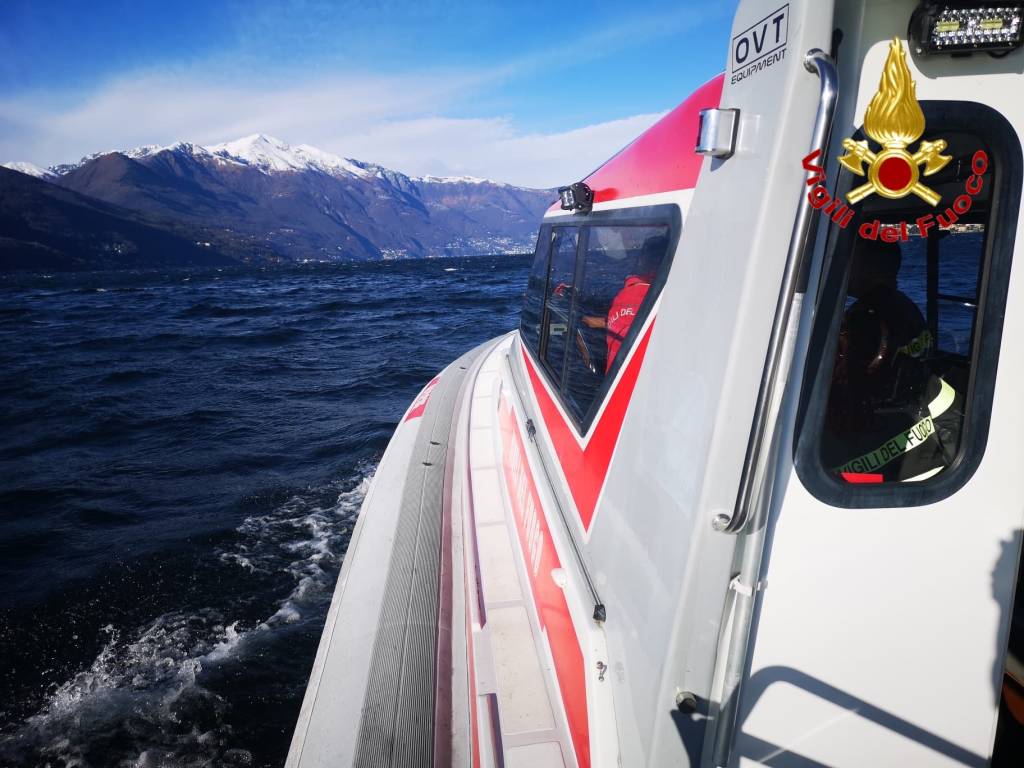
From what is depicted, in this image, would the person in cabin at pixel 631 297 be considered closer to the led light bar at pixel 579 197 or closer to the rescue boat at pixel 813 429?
the rescue boat at pixel 813 429

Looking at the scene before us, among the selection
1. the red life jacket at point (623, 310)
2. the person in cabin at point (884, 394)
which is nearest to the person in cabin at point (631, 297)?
the red life jacket at point (623, 310)

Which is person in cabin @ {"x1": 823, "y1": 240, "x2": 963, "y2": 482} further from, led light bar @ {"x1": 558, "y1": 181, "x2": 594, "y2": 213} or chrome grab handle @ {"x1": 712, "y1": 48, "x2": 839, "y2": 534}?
led light bar @ {"x1": 558, "y1": 181, "x2": 594, "y2": 213}

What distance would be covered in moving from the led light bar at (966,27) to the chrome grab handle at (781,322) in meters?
0.18

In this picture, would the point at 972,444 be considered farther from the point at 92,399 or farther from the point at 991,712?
the point at 92,399

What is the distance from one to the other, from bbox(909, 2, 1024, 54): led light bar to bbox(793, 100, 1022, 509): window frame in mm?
259

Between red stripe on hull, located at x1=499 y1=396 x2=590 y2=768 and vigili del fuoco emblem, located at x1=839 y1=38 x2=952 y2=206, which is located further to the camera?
red stripe on hull, located at x1=499 y1=396 x2=590 y2=768

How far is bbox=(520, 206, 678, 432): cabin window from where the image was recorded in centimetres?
180

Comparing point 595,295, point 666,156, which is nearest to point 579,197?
point 595,295

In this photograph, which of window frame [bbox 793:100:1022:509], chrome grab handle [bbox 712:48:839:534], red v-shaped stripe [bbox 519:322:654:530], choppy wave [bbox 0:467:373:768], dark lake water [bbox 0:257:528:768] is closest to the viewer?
chrome grab handle [bbox 712:48:839:534]

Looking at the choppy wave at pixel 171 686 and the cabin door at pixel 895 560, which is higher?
the cabin door at pixel 895 560

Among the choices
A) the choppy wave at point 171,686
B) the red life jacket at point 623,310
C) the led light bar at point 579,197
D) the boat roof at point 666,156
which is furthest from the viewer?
the choppy wave at point 171,686

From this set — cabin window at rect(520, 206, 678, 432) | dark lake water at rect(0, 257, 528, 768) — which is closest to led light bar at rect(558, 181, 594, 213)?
cabin window at rect(520, 206, 678, 432)

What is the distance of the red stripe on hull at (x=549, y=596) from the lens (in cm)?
178

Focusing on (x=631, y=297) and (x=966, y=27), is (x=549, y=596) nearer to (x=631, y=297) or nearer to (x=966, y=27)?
(x=631, y=297)
